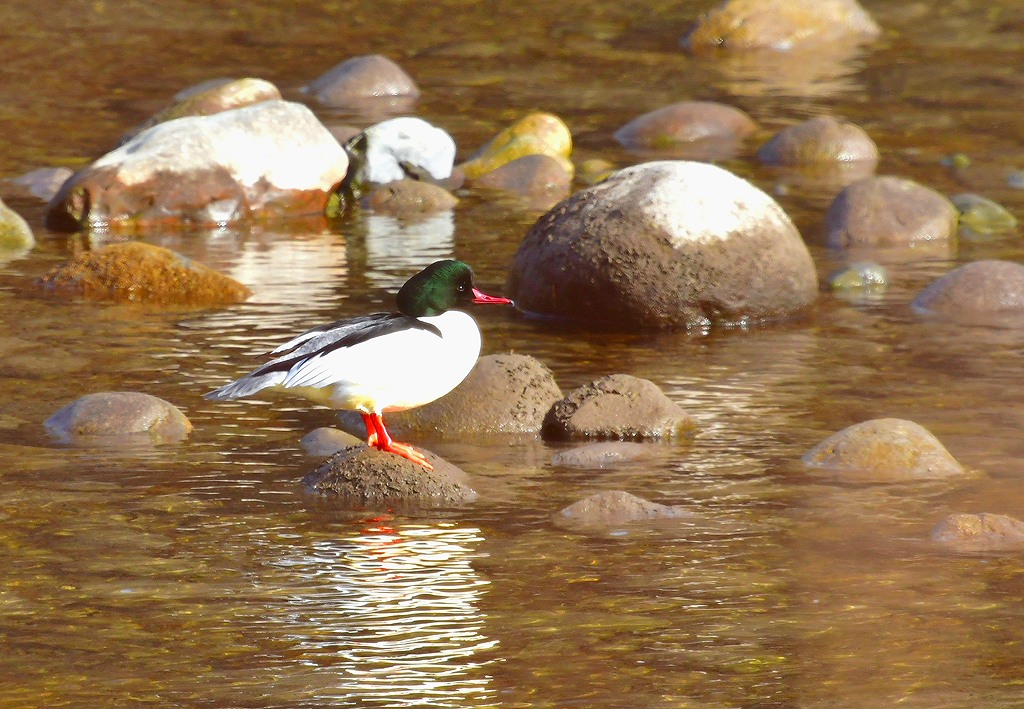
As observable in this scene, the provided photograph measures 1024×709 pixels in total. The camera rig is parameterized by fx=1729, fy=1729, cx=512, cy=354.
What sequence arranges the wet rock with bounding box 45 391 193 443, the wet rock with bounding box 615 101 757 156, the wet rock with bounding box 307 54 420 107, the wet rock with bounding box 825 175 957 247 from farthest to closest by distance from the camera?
the wet rock with bounding box 307 54 420 107, the wet rock with bounding box 615 101 757 156, the wet rock with bounding box 825 175 957 247, the wet rock with bounding box 45 391 193 443

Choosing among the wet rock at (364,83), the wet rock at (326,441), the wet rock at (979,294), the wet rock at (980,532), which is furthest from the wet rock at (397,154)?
the wet rock at (980,532)

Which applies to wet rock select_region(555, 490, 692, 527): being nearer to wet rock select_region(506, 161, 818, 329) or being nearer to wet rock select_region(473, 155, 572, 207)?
wet rock select_region(506, 161, 818, 329)

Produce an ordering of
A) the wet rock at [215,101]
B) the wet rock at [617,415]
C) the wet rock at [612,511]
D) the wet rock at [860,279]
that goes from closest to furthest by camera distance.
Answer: the wet rock at [612,511], the wet rock at [617,415], the wet rock at [860,279], the wet rock at [215,101]

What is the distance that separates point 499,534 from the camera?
6840mm

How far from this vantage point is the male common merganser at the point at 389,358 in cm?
701

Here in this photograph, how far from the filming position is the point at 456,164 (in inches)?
663

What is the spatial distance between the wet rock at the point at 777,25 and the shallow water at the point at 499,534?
10299 mm

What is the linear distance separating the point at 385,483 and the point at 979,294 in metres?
5.35

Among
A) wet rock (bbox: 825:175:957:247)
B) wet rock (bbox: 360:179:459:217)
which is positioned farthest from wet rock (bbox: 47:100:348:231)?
wet rock (bbox: 825:175:957:247)

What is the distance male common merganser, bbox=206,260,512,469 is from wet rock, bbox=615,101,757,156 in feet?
35.4

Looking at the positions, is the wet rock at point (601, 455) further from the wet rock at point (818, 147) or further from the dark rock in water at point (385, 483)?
the wet rock at point (818, 147)

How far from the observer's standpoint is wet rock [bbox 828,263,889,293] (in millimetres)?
11867

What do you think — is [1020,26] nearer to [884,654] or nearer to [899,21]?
[899,21]

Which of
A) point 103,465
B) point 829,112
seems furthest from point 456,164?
point 103,465
